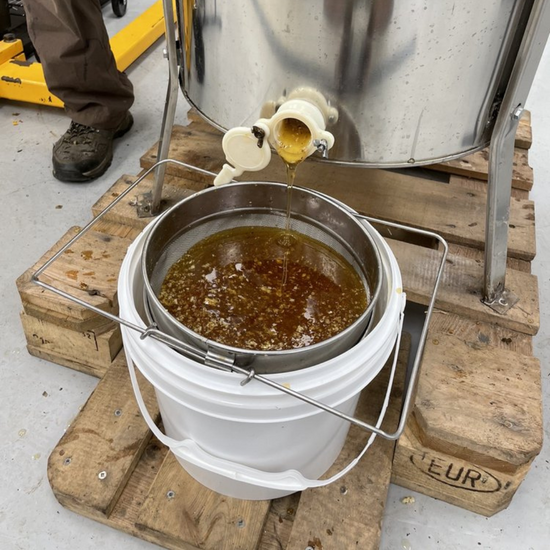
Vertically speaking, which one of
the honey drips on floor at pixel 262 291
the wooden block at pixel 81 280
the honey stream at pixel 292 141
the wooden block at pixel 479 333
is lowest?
the wooden block at pixel 479 333

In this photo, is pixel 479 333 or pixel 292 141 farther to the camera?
pixel 479 333

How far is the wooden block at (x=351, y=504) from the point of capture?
845 millimetres

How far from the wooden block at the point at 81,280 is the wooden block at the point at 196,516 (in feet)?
1.10

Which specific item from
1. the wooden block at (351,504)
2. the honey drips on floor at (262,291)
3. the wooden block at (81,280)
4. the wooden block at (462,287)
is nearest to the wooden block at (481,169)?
the wooden block at (462,287)

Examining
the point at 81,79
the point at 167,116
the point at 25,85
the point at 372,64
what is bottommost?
the point at 25,85

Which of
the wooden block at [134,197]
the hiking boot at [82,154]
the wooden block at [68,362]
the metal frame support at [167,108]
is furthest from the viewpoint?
the hiking boot at [82,154]

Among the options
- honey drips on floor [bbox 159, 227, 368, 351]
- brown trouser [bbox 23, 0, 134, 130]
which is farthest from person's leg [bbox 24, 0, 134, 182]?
honey drips on floor [bbox 159, 227, 368, 351]

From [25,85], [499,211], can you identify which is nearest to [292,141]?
[499,211]

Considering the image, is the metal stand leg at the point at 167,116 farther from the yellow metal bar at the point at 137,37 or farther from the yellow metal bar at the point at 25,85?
the yellow metal bar at the point at 137,37

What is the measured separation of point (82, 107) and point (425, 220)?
1.08m

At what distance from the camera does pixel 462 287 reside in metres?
1.12

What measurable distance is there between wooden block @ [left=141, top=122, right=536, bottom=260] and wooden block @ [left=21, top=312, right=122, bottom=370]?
0.50 metres

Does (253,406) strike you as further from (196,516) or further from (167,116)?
(167,116)

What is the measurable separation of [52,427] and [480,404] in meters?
0.81
